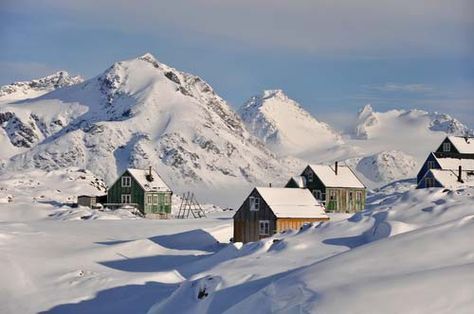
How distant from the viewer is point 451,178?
83.5 metres

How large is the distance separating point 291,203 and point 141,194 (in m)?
39.7

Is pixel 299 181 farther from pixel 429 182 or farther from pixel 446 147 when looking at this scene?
pixel 446 147

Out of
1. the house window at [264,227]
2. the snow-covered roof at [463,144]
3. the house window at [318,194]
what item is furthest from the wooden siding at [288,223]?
the snow-covered roof at [463,144]

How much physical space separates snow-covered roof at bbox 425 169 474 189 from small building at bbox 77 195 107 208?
34.4 metres

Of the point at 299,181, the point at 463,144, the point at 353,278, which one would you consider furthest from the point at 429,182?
the point at 353,278

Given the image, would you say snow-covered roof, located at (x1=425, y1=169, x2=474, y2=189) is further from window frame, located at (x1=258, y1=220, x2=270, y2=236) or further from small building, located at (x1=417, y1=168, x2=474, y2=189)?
window frame, located at (x1=258, y1=220, x2=270, y2=236)

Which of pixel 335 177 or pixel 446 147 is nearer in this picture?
pixel 335 177

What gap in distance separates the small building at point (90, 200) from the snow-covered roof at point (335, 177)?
79.1 feet

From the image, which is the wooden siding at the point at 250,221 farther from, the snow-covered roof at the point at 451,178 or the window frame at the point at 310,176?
the snow-covered roof at the point at 451,178

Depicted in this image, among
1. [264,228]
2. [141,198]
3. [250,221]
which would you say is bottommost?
[264,228]

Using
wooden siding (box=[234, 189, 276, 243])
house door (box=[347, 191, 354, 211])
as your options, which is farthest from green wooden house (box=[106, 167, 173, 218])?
wooden siding (box=[234, 189, 276, 243])

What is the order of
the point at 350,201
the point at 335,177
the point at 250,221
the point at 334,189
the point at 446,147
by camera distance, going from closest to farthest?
the point at 250,221 < the point at 334,189 < the point at 350,201 < the point at 335,177 < the point at 446,147

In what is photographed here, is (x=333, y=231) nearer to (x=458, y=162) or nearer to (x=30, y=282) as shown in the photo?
(x=30, y=282)

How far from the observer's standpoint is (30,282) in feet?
140
